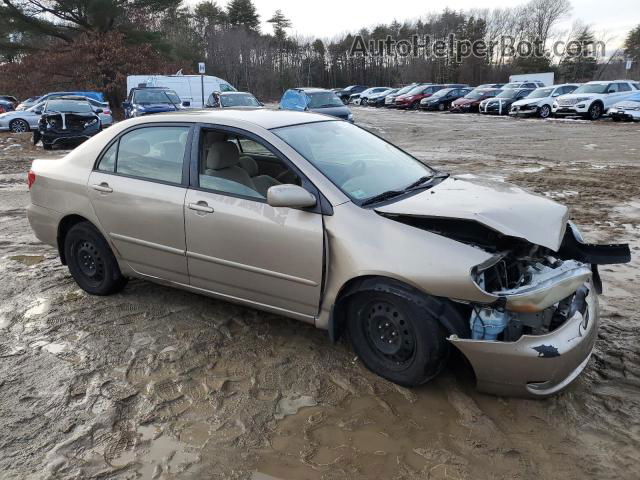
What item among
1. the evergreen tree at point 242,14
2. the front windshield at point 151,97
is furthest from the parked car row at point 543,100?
the evergreen tree at point 242,14

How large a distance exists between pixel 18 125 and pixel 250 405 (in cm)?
2100

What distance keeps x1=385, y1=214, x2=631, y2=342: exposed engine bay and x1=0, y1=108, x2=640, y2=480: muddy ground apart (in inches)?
19.0

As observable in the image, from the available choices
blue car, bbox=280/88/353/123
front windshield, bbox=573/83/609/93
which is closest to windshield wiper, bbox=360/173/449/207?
blue car, bbox=280/88/353/123

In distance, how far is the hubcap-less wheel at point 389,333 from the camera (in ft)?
10.2

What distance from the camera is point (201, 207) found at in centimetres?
372

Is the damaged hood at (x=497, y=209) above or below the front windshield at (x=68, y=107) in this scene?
below

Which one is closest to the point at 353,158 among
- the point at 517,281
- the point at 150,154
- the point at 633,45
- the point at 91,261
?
the point at 517,281

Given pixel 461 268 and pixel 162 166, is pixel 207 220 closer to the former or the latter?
pixel 162 166

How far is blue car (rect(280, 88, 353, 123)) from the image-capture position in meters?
18.0

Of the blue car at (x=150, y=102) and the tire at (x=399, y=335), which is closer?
the tire at (x=399, y=335)

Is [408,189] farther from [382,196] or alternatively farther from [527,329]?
[527,329]

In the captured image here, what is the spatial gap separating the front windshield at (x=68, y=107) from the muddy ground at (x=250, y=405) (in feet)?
40.7

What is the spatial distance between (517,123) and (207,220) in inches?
849

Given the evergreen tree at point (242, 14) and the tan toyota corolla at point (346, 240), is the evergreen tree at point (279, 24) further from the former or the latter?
the tan toyota corolla at point (346, 240)
